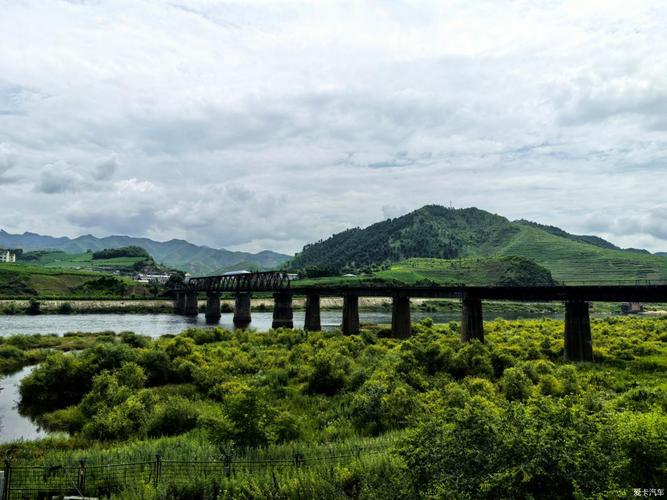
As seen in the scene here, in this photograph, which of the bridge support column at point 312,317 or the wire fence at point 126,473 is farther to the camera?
the bridge support column at point 312,317

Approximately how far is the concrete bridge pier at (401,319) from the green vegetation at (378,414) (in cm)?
1677

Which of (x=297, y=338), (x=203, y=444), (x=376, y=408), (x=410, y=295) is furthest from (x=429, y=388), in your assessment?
(x=410, y=295)

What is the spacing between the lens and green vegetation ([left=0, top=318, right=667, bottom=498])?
13922 millimetres

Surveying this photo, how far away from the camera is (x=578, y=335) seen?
179 ft

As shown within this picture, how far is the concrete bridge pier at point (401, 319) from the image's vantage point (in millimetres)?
82812

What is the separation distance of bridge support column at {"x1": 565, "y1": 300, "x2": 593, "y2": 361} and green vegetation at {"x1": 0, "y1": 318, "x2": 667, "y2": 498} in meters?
2.63

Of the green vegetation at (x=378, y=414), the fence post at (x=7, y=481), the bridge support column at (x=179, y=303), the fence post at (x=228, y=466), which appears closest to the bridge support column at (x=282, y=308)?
the green vegetation at (x=378, y=414)

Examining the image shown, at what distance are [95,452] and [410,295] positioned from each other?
67053 millimetres

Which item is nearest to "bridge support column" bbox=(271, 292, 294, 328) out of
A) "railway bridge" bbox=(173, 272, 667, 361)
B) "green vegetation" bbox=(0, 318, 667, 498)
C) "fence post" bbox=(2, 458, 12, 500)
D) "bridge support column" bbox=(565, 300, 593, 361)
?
"railway bridge" bbox=(173, 272, 667, 361)

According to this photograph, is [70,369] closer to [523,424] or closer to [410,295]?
[523,424]

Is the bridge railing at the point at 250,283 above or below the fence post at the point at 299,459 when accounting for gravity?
above

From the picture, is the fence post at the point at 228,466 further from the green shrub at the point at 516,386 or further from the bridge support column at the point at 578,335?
the bridge support column at the point at 578,335

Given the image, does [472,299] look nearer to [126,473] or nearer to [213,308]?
[126,473]

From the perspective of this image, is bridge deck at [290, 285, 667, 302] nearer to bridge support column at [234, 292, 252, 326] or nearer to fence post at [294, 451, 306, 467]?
fence post at [294, 451, 306, 467]
